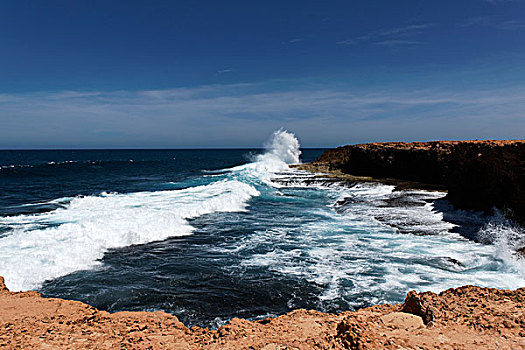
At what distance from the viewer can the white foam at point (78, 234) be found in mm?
7161

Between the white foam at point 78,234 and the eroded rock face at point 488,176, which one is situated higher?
the eroded rock face at point 488,176

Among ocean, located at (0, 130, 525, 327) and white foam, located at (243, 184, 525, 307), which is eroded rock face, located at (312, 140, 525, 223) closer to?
ocean, located at (0, 130, 525, 327)

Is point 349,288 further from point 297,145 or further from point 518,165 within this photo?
point 297,145

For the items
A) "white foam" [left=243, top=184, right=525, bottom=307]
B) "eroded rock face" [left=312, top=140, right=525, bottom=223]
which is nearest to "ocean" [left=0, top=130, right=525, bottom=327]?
"white foam" [left=243, top=184, right=525, bottom=307]

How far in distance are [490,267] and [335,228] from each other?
4750mm

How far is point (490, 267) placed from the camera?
7551 mm

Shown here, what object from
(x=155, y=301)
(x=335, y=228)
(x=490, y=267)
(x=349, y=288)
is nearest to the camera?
(x=155, y=301)

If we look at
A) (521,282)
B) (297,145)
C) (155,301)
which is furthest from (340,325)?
(297,145)

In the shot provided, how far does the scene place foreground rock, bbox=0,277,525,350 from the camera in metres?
3.23

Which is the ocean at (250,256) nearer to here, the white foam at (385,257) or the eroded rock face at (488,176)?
the white foam at (385,257)

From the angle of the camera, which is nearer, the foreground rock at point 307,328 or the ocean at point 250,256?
the foreground rock at point 307,328

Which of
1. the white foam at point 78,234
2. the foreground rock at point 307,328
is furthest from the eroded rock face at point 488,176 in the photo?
the white foam at point 78,234

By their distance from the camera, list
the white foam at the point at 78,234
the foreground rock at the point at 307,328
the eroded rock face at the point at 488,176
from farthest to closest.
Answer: the eroded rock face at the point at 488,176 < the white foam at the point at 78,234 < the foreground rock at the point at 307,328

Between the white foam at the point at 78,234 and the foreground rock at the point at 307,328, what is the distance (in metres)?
3.36
